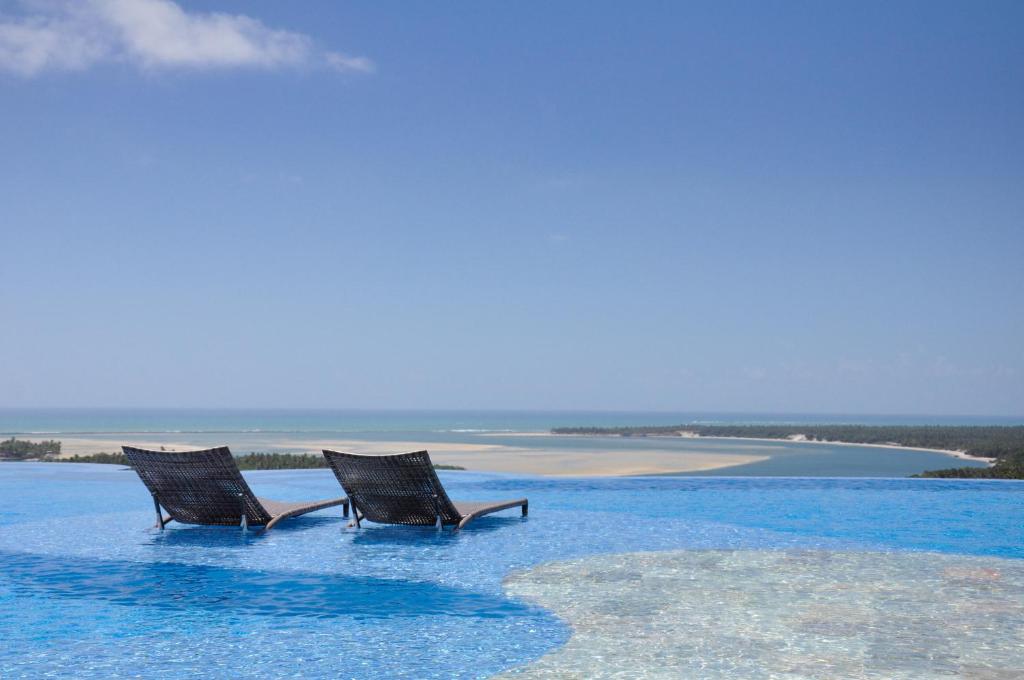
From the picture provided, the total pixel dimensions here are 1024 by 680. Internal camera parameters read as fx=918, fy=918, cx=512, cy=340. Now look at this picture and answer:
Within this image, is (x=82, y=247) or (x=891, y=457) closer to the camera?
(x=891, y=457)

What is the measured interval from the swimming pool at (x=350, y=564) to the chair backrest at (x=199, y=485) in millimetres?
221

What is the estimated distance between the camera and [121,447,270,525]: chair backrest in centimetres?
740

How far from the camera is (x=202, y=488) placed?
7621mm

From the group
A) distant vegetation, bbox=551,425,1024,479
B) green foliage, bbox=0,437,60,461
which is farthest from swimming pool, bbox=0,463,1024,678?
green foliage, bbox=0,437,60,461

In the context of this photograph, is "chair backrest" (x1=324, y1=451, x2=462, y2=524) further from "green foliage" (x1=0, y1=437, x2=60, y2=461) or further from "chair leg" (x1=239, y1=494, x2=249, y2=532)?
"green foliage" (x1=0, y1=437, x2=60, y2=461)

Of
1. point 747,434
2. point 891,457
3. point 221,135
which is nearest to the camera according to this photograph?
point 221,135

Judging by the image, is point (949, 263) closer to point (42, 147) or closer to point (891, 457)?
point (891, 457)

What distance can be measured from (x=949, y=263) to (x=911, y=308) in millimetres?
10520

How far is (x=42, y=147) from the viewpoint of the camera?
26062 millimetres

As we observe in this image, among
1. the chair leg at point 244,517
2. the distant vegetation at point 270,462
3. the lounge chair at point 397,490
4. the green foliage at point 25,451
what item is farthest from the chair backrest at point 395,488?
the green foliage at point 25,451

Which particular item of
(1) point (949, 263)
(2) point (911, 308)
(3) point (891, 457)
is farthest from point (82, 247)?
(2) point (911, 308)

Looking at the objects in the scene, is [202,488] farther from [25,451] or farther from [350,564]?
[25,451]

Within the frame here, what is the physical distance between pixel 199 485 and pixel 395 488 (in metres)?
1.62

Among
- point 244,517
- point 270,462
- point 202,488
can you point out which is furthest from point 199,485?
point 270,462
